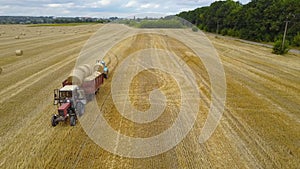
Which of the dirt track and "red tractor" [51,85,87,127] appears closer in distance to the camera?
the dirt track

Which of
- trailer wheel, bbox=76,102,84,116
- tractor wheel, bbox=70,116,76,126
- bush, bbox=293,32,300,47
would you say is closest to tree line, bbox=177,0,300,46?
bush, bbox=293,32,300,47

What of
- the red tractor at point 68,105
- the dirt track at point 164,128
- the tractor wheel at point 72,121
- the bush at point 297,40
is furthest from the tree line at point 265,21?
the tractor wheel at point 72,121

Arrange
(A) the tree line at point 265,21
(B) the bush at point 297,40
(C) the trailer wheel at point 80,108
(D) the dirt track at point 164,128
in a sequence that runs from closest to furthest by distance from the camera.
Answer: (D) the dirt track at point 164,128 < (C) the trailer wheel at point 80,108 < (B) the bush at point 297,40 < (A) the tree line at point 265,21

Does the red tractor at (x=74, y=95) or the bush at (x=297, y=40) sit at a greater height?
the bush at (x=297, y=40)

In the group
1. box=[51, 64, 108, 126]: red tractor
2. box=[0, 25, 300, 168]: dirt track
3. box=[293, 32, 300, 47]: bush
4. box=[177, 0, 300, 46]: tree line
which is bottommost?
box=[0, 25, 300, 168]: dirt track

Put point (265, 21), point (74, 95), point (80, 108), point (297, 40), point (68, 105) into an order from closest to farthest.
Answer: point (68, 105) → point (74, 95) → point (80, 108) → point (297, 40) → point (265, 21)

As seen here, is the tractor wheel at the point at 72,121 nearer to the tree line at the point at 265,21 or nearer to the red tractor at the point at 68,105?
the red tractor at the point at 68,105

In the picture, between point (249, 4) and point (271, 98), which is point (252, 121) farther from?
point (249, 4)

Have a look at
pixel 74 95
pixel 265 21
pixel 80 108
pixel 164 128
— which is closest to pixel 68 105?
pixel 74 95

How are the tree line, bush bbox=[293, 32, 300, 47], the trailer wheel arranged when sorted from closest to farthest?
the trailer wheel < bush bbox=[293, 32, 300, 47] < the tree line

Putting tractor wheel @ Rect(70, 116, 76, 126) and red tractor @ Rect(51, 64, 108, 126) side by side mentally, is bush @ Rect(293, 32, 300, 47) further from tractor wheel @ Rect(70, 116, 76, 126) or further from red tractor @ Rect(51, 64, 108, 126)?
tractor wheel @ Rect(70, 116, 76, 126)

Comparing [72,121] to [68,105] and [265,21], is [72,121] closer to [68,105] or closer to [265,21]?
[68,105]
